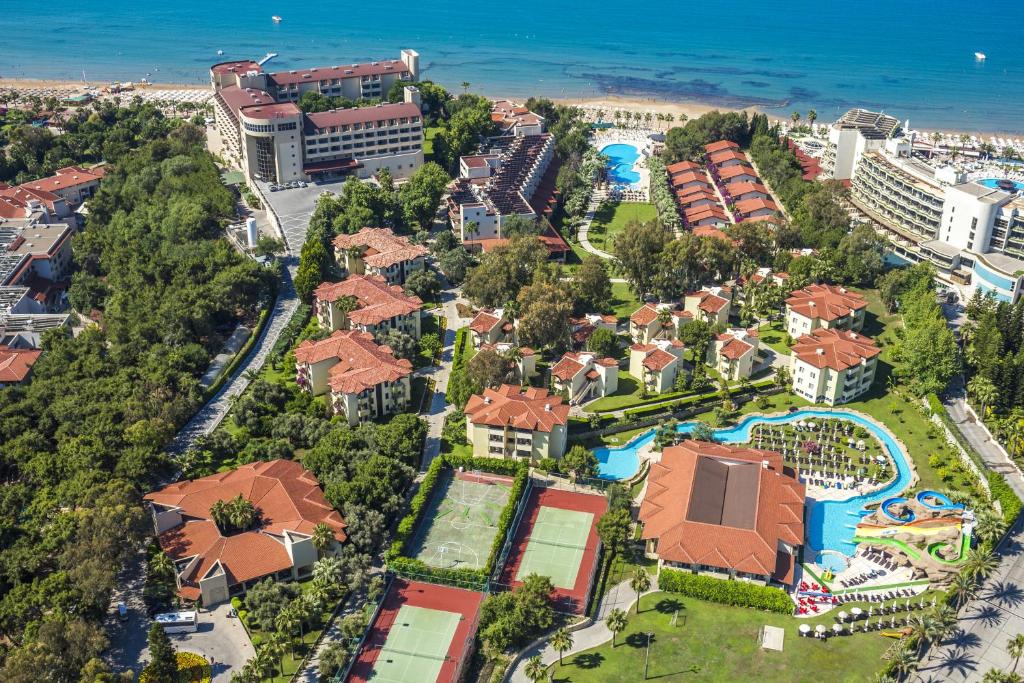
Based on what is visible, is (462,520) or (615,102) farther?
(615,102)

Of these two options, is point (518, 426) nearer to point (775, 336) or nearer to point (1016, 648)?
point (775, 336)

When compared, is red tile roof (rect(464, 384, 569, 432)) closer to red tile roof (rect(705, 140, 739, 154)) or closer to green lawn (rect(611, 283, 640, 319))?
green lawn (rect(611, 283, 640, 319))

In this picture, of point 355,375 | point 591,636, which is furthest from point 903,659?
point 355,375

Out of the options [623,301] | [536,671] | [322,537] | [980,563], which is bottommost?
[536,671]

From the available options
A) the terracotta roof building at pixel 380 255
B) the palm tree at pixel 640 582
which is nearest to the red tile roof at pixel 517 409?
the palm tree at pixel 640 582

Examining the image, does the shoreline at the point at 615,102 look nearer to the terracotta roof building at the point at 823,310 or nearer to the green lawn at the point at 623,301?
the green lawn at the point at 623,301

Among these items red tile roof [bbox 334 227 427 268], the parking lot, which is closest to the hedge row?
red tile roof [bbox 334 227 427 268]
